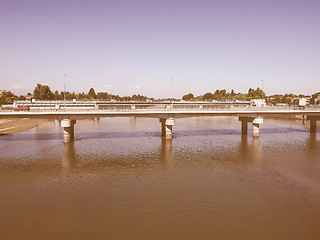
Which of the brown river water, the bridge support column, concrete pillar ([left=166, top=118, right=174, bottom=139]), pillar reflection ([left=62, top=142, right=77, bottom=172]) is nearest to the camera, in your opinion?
the brown river water

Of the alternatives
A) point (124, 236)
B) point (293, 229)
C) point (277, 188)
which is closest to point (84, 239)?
point (124, 236)

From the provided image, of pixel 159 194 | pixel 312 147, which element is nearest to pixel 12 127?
pixel 159 194

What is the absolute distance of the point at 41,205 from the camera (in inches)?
841

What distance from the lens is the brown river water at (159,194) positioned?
17.4 meters

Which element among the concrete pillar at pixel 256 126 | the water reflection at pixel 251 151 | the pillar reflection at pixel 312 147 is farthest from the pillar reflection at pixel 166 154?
the pillar reflection at pixel 312 147

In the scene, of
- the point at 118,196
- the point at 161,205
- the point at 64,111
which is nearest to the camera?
the point at 161,205

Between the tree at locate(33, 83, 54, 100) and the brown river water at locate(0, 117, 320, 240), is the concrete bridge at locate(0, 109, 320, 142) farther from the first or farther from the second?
the tree at locate(33, 83, 54, 100)

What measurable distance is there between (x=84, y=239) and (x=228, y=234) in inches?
416

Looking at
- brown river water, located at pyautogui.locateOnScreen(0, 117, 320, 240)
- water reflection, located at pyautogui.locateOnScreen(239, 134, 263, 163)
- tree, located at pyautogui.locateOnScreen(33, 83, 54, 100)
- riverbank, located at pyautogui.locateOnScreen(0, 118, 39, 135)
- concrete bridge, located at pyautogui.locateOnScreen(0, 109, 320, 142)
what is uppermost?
tree, located at pyautogui.locateOnScreen(33, 83, 54, 100)

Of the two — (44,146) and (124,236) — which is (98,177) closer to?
(124,236)

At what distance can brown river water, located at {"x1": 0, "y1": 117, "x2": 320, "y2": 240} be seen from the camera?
17.4 m

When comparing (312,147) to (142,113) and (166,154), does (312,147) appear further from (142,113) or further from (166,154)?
(142,113)

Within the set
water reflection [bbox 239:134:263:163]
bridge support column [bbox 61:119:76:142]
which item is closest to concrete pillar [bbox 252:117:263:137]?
water reflection [bbox 239:134:263:163]

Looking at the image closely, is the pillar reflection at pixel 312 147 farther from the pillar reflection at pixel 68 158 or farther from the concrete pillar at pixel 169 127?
the pillar reflection at pixel 68 158
